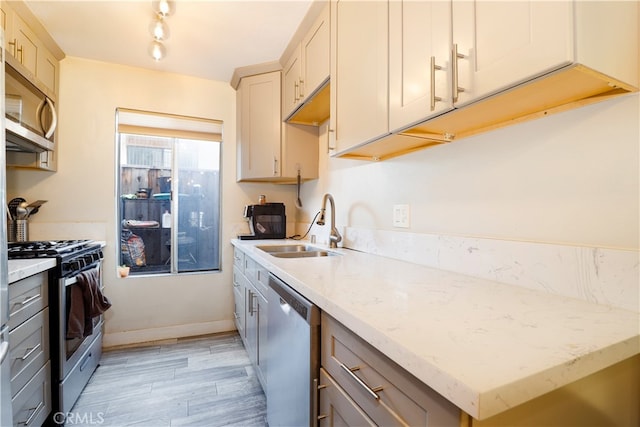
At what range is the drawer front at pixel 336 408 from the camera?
2.35ft

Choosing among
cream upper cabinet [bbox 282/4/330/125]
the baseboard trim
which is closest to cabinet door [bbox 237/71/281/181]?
cream upper cabinet [bbox 282/4/330/125]

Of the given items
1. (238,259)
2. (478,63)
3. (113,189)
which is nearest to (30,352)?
(238,259)

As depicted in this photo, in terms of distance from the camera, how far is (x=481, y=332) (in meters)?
0.59

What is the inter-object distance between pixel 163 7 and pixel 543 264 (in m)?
2.22

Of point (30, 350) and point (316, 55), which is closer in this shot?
point (30, 350)

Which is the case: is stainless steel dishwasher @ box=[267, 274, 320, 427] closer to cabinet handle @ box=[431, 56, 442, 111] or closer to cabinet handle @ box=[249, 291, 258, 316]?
cabinet handle @ box=[249, 291, 258, 316]

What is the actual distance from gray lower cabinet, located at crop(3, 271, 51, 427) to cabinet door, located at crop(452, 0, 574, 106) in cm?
188

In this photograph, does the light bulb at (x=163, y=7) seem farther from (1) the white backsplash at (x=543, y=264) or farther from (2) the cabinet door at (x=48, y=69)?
(1) the white backsplash at (x=543, y=264)

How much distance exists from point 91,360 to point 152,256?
108 centimetres

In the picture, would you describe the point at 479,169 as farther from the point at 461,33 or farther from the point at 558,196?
the point at 461,33

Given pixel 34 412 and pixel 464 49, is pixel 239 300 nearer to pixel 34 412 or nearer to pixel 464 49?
pixel 34 412

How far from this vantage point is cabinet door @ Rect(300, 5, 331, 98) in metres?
1.71

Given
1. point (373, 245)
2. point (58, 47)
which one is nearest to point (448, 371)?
point (373, 245)

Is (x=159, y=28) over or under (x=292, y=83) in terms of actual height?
over
